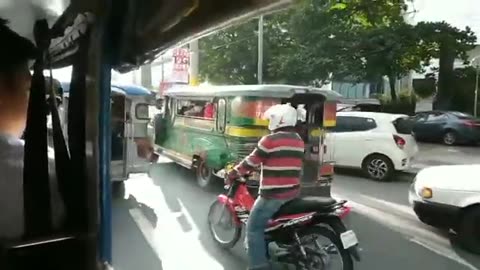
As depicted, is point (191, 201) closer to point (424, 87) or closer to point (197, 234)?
point (197, 234)

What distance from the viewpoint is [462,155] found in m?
3.63

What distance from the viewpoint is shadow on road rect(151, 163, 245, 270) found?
218cm

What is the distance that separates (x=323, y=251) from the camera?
190 centimetres

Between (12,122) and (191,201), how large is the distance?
1.75m

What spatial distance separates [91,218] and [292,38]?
215 cm

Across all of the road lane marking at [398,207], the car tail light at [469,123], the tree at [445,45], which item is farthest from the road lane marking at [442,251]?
the car tail light at [469,123]

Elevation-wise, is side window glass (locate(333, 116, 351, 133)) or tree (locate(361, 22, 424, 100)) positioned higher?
tree (locate(361, 22, 424, 100))

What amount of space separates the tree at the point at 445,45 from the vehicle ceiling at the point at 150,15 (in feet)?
8.77

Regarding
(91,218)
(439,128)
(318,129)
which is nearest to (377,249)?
(318,129)

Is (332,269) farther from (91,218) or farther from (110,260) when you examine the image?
(91,218)

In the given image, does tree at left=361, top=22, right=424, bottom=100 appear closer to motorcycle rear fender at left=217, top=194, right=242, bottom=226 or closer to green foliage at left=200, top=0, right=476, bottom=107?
green foliage at left=200, top=0, right=476, bottom=107

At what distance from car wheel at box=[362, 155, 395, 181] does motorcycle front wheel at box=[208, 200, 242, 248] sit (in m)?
1.56

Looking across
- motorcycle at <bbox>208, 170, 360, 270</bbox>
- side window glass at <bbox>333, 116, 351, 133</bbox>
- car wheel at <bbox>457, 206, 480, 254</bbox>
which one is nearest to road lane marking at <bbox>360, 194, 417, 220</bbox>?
car wheel at <bbox>457, 206, 480, 254</bbox>

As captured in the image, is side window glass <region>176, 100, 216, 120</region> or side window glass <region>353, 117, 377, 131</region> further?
side window glass <region>353, 117, 377, 131</region>
